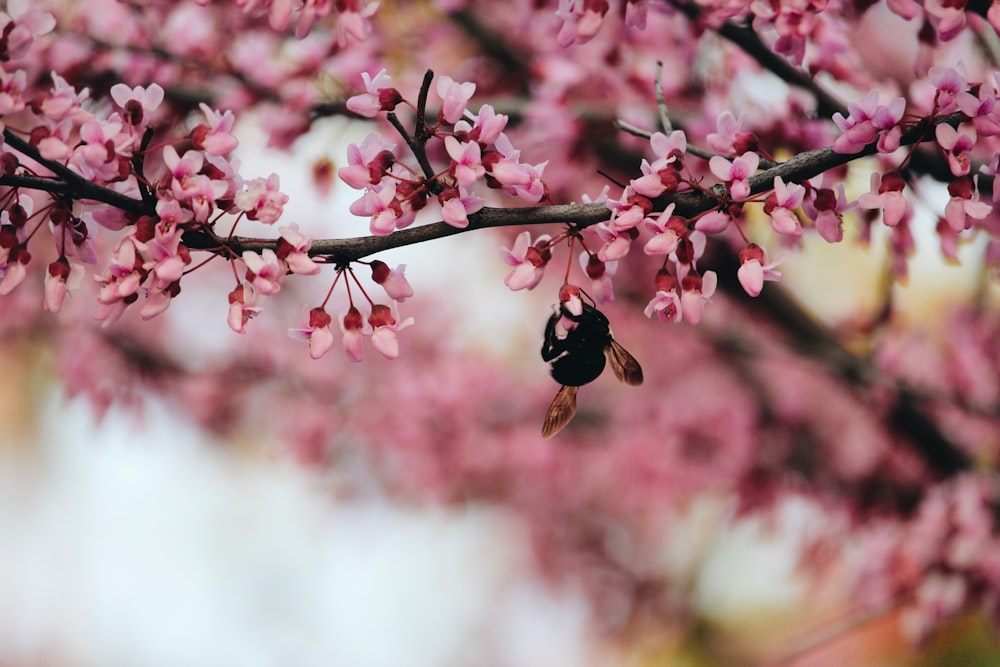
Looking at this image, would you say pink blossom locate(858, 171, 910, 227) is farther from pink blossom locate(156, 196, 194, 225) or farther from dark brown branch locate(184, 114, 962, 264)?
pink blossom locate(156, 196, 194, 225)

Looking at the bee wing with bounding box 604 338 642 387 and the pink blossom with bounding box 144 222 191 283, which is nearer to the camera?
the pink blossom with bounding box 144 222 191 283

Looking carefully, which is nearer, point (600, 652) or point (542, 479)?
point (542, 479)

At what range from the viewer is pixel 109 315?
3.09 feet

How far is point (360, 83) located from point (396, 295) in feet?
3.30

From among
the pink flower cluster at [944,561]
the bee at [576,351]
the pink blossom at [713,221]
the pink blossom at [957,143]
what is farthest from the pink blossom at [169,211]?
the pink flower cluster at [944,561]

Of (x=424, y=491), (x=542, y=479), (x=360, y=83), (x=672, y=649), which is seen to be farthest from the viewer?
(x=672, y=649)

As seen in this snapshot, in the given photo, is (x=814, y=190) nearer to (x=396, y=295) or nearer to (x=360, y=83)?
(x=396, y=295)

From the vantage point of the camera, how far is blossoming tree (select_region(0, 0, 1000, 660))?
0.95m

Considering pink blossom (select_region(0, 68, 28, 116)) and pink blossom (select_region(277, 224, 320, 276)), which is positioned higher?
pink blossom (select_region(0, 68, 28, 116))

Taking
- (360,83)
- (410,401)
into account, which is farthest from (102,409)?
(360,83)

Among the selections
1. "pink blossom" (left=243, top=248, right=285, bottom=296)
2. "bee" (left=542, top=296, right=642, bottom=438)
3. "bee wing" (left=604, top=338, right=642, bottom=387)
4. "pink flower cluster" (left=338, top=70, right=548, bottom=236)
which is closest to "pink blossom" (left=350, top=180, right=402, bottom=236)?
"pink flower cluster" (left=338, top=70, right=548, bottom=236)

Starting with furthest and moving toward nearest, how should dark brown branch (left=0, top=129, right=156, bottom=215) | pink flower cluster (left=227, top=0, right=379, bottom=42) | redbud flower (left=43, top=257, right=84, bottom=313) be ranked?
1. pink flower cluster (left=227, top=0, right=379, bottom=42)
2. redbud flower (left=43, top=257, right=84, bottom=313)
3. dark brown branch (left=0, top=129, right=156, bottom=215)

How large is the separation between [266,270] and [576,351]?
427 millimetres

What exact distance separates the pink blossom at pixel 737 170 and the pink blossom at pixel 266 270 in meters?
0.56
